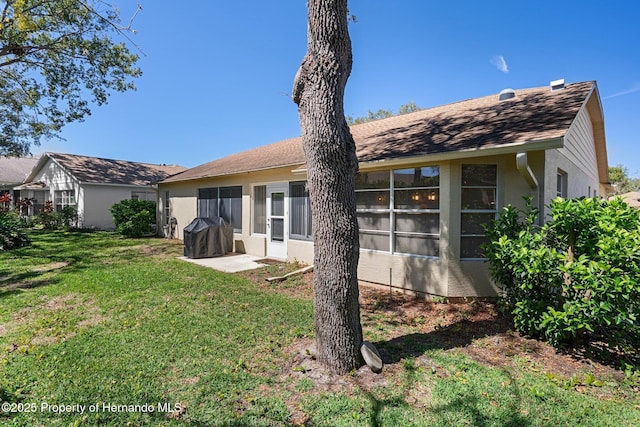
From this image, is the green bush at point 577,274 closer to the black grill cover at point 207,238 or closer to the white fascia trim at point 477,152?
the white fascia trim at point 477,152

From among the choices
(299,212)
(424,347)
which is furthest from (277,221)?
(424,347)

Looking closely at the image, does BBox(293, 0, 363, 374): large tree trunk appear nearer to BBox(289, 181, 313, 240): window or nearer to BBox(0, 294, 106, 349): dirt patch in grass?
BBox(0, 294, 106, 349): dirt patch in grass

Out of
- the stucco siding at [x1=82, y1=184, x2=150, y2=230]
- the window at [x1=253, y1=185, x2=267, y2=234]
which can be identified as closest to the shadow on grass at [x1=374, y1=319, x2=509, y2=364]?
the window at [x1=253, y1=185, x2=267, y2=234]

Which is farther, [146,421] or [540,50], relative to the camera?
[540,50]

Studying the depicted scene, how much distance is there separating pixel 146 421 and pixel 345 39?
4135mm

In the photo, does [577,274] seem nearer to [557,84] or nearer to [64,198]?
[557,84]

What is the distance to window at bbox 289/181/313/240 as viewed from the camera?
28.9 ft

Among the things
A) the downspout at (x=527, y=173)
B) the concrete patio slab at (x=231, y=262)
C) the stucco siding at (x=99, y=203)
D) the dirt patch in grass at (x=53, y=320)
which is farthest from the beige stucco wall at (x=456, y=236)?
the stucco siding at (x=99, y=203)

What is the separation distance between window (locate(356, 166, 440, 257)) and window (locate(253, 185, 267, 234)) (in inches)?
168

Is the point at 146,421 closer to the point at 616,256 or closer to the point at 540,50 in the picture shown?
the point at 616,256

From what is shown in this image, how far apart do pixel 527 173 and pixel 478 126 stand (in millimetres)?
1709

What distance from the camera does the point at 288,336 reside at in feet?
14.1

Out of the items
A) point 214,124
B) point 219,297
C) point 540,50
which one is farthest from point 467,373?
point 214,124

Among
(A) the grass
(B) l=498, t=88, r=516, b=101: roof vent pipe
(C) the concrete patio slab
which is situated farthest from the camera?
(C) the concrete patio slab
